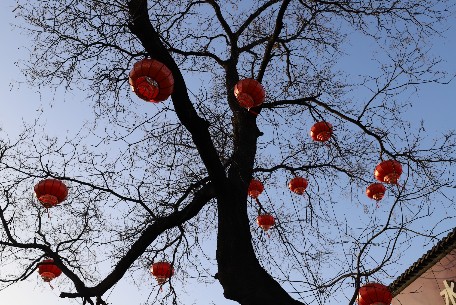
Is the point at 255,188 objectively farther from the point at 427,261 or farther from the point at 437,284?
the point at 437,284

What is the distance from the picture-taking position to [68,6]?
4711mm

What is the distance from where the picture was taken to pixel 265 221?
6809 mm

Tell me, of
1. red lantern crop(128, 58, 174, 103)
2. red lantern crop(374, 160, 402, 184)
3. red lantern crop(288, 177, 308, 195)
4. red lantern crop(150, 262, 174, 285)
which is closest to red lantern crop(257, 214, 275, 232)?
red lantern crop(288, 177, 308, 195)

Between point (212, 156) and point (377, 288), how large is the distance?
2.05 meters

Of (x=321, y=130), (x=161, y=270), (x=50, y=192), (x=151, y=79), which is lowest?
(x=161, y=270)

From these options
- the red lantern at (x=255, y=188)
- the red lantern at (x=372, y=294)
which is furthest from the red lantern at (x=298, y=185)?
the red lantern at (x=372, y=294)

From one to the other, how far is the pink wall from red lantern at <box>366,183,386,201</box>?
3434mm

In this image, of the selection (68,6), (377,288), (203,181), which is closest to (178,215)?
(203,181)

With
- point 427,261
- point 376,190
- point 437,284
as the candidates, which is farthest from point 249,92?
point 437,284

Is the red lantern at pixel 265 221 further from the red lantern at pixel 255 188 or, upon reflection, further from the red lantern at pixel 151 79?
the red lantern at pixel 151 79

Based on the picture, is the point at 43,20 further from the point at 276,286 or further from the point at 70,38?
the point at 276,286

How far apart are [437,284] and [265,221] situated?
514 cm

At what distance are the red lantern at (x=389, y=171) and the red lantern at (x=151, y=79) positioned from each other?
10.2 feet

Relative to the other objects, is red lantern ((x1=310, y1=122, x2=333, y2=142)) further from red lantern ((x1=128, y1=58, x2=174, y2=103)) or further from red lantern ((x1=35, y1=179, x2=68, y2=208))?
red lantern ((x1=35, y1=179, x2=68, y2=208))
